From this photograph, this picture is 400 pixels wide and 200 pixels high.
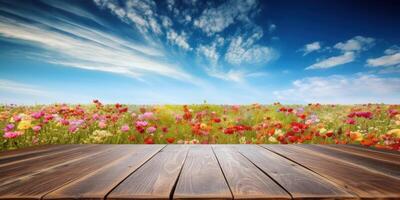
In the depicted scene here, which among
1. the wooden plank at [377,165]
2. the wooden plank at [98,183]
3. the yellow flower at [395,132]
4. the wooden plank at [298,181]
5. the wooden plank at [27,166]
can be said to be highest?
the yellow flower at [395,132]

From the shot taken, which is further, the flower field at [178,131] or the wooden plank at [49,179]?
the flower field at [178,131]

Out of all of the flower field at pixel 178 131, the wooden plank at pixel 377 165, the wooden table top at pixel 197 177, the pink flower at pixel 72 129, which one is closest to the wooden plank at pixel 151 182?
the wooden table top at pixel 197 177

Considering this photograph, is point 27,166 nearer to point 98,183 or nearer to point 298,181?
point 98,183

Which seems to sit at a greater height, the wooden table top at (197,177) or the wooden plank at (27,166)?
the wooden table top at (197,177)

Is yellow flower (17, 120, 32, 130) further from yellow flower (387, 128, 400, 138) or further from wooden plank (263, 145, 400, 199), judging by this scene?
yellow flower (387, 128, 400, 138)

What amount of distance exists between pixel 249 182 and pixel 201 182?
28cm

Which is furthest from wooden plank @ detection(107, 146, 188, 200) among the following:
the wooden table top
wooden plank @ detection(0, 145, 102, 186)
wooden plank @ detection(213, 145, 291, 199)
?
wooden plank @ detection(0, 145, 102, 186)

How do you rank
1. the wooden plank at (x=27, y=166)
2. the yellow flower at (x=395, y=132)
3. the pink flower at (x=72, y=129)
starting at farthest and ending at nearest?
the pink flower at (x=72, y=129) < the yellow flower at (x=395, y=132) < the wooden plank at (x=27, y=166)

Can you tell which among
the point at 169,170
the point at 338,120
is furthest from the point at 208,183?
the point at 338,120

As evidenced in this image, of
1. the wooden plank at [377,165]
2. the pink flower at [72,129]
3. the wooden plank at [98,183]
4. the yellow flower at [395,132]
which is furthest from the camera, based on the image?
the pink flower at [72,129]

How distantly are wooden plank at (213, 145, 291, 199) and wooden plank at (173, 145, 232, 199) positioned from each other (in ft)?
0.16

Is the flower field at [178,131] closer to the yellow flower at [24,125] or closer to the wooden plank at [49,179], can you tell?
the yellow flower at [24,125]

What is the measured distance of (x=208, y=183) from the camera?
146 centimetres

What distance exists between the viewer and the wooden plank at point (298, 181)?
1.29m
